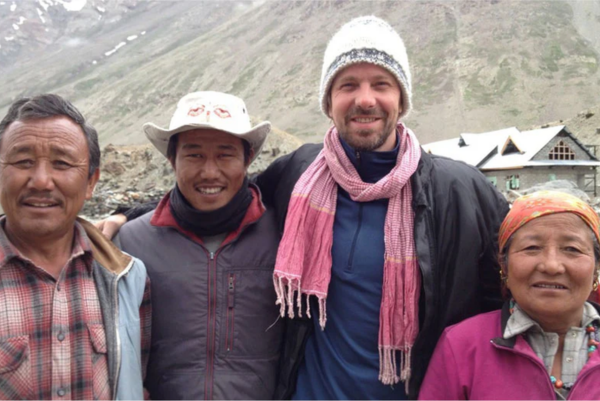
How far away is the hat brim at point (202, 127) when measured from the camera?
10.0 feet

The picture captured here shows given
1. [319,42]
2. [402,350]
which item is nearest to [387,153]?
[402,350]

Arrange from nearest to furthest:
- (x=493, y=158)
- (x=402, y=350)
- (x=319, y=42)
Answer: (x=402, y=350) < (x=493, y=158) < (x=319, y=42)

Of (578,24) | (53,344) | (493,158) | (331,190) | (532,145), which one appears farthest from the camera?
(578,24)

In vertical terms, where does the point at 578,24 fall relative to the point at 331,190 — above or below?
above

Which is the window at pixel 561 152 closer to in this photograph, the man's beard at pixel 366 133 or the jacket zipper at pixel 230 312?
the man's beard at pixel 366 133

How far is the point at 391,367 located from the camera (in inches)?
113

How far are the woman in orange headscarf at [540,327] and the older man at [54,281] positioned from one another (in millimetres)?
1647

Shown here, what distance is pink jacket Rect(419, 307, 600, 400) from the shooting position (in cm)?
232

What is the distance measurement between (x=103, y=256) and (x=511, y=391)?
2.17 m

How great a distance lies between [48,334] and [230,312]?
0.99m

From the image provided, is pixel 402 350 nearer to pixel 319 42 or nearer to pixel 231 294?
pixel 231 294

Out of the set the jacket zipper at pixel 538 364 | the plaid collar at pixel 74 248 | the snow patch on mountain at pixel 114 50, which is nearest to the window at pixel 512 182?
the jacket zipper at pixel 538 364

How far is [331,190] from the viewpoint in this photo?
3178mm

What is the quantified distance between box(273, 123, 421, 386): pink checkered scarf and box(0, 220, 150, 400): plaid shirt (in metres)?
1.06
